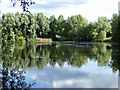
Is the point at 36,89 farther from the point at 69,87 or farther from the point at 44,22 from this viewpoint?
the point at 44,22

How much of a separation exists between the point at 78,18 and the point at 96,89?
67.1 m

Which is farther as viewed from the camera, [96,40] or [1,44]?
[96,40]

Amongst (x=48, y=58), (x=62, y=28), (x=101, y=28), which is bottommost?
(x=48, y=58)

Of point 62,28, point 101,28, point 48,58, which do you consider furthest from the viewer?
point 62,28

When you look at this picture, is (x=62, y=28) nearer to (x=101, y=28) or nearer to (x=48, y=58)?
(x=101, y=28)

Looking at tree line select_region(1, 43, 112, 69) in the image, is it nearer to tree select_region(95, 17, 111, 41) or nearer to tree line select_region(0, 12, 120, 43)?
tree line select_region(0, 12, 120, 43)

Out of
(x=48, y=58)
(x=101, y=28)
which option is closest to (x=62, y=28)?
(x=101, y=28)

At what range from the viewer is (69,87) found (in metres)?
7.10

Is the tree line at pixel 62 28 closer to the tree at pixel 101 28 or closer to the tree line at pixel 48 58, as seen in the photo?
the tree at pixel 101 28

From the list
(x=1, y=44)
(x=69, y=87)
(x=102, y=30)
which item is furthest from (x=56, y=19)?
(x=69, y=87)

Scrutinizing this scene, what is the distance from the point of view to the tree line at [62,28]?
50.9m

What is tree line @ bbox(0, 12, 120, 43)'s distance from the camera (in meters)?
50.9

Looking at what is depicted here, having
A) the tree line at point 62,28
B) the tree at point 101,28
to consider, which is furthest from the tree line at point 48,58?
the tree at point 101,28

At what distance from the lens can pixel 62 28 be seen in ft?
249
